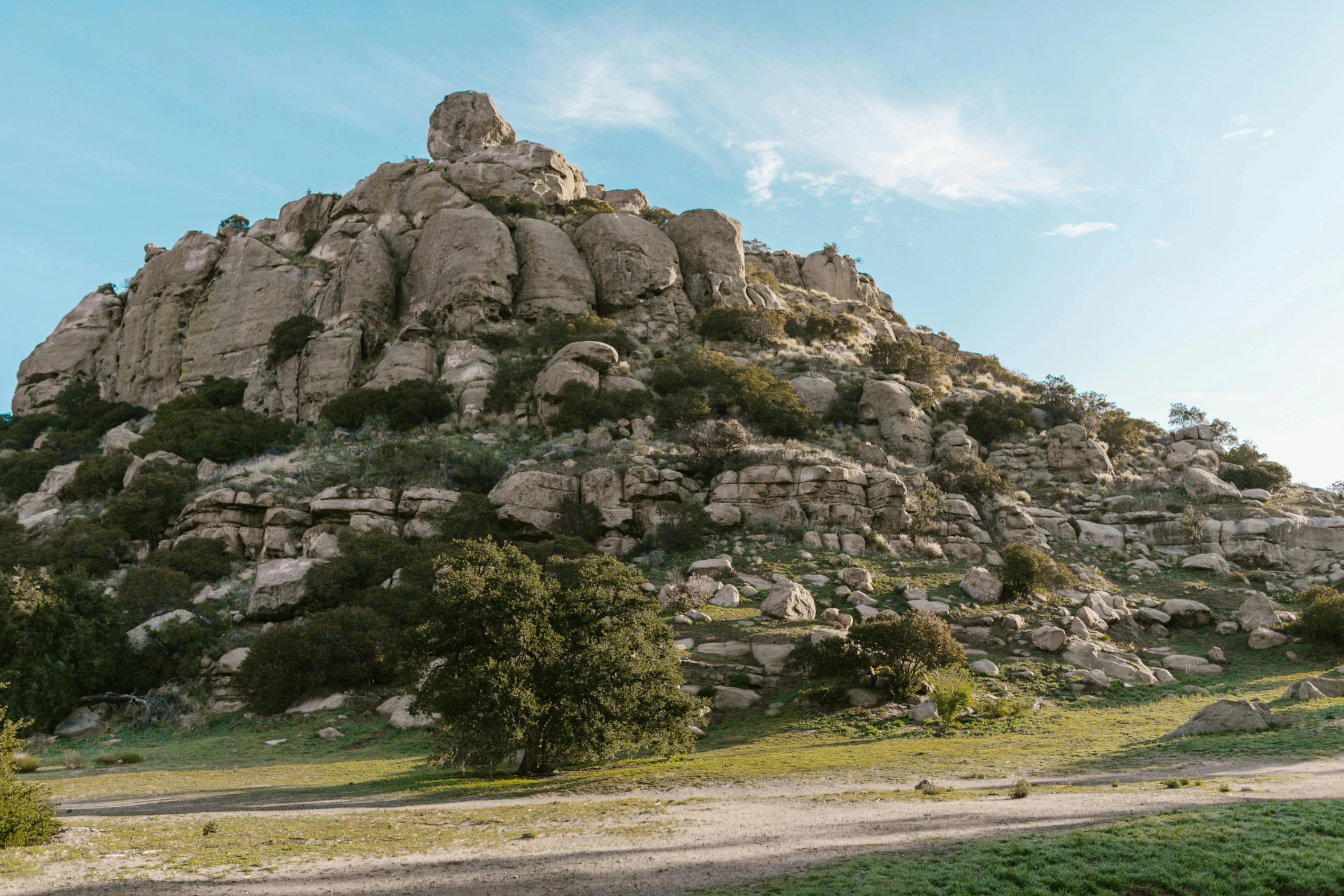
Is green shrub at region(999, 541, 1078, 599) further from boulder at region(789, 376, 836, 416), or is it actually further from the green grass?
boulder at region(789, 376, 836, 416)

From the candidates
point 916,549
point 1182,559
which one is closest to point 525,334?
point 916,549

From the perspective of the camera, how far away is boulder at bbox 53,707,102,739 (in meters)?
24.5

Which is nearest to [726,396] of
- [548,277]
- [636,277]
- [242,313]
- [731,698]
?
[636,277]

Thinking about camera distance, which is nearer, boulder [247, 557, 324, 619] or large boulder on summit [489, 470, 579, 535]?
boulder [247, 557, 324, 619]

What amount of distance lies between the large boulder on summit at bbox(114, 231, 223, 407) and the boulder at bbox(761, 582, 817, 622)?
59.5 meters

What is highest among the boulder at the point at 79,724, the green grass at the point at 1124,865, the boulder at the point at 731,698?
the green grass at the point at 1124,865

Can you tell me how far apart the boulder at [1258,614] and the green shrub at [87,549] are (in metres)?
46.6

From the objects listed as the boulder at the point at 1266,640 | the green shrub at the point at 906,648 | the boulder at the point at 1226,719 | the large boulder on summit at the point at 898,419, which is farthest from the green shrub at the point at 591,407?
the boulder at the point at 1226,719

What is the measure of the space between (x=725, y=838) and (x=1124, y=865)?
4801 millimetres

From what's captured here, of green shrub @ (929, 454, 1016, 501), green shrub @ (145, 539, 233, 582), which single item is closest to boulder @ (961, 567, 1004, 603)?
green shrub @ (929, 454, 1016, 501)

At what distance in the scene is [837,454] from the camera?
41.7m

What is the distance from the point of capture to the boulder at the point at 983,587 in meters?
28.4

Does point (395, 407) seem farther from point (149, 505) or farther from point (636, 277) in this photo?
point (636, 277)

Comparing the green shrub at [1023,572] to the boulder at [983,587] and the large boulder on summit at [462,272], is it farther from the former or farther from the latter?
the large boulder on summit at [462,272]
